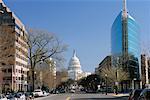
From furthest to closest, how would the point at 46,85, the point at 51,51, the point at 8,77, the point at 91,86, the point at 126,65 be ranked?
the point at 91,86 < the point at 46,85 < the point at 126,65 < the point at 8,77 < the point at 51,51

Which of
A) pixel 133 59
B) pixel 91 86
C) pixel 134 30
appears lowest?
pixel 91 86

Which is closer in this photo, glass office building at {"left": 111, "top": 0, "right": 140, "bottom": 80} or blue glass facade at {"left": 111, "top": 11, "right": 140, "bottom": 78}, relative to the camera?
glass office building at {"left": 111, "top": 0, "right": 140, "bottom": 80}

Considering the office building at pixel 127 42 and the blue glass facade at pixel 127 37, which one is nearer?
the office building at pixel 127 42

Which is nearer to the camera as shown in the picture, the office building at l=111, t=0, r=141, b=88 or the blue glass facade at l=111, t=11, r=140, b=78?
the office building at l=111, t=0, r=141, b=88

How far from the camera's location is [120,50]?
15975 centimetres

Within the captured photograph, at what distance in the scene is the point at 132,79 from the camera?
13875 cm

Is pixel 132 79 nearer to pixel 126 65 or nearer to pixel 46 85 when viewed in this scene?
pixel 126 65

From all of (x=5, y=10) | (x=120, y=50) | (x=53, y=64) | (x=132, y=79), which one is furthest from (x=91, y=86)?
(x=53, y=64)

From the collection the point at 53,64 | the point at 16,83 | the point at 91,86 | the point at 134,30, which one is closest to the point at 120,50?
the point at 134,30

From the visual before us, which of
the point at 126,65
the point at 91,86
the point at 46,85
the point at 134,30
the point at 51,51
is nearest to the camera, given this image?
the point at 51,51

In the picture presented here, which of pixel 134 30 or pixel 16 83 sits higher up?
pixel 134 30

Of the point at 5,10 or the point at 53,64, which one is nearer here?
the point at 53,64

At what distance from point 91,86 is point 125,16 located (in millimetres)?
42175

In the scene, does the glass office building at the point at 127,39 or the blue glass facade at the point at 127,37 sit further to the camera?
the blue glass facade at the point at 127,37
